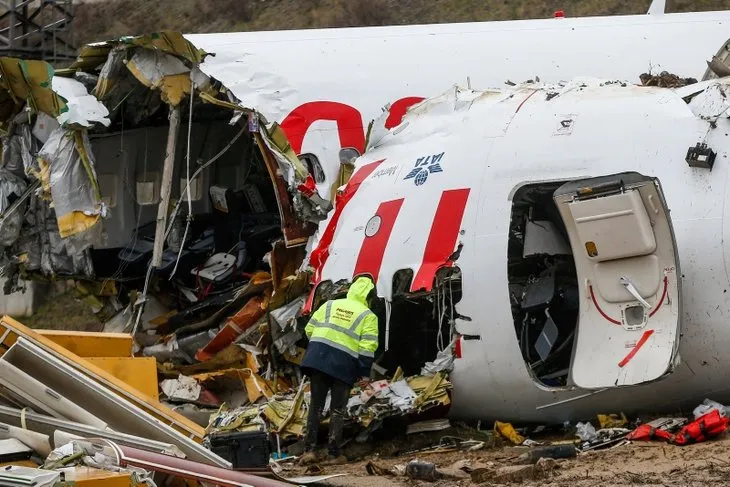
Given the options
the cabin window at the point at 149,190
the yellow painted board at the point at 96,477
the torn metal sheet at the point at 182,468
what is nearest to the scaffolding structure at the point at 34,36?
the cabin window at the point at 149,190

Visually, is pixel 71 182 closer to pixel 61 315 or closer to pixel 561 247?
pixel 561 247

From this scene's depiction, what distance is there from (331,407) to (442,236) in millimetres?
1459

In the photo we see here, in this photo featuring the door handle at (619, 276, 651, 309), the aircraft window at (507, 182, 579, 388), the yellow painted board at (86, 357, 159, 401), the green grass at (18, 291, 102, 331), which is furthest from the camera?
the green grass at (18, 291, 102, 331)

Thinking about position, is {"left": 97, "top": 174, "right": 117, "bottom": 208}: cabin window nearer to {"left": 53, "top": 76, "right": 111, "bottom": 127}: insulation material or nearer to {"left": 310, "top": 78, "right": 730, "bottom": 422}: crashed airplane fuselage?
{"left": 53, "top": 76, "right": 111, "bottom": 127}: insulation material

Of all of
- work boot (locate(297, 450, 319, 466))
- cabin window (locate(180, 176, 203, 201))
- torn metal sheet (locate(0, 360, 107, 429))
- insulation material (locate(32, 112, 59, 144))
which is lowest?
work boot (locate(297, 450, 319, 466))

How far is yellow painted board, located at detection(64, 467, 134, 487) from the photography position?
6711 mm

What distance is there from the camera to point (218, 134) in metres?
14.7

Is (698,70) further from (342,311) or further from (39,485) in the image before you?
(39,485)

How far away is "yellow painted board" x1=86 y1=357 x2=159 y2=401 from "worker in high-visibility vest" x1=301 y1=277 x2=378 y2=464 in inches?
51.9

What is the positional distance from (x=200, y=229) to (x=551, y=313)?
5.43 m

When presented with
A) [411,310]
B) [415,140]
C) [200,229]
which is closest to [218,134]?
[200,229]

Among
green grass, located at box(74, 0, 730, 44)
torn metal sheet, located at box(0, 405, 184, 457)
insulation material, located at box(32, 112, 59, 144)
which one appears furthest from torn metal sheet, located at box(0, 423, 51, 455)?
green grass, located at box(74, 0, 730, 44)

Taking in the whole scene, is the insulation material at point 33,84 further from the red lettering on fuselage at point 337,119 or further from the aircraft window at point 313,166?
the aircraft window at point 313,166

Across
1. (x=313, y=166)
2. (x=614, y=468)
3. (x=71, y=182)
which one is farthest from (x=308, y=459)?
(x=71, y=182)
